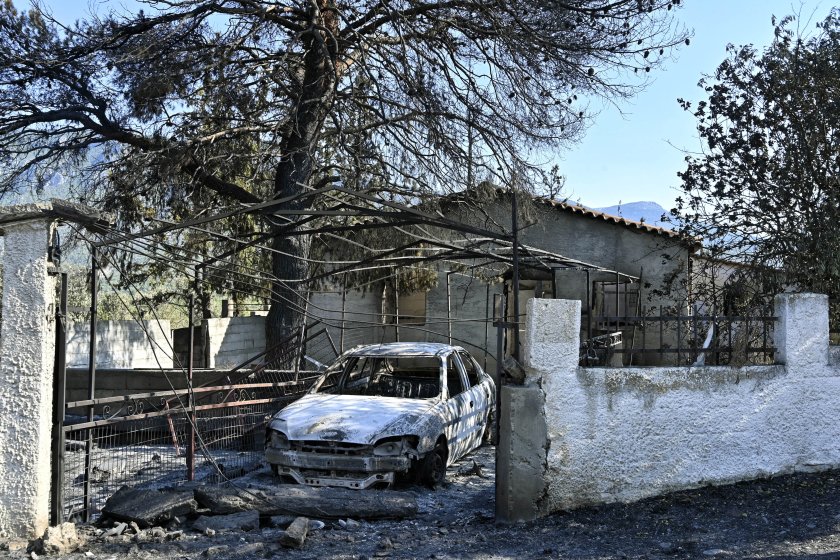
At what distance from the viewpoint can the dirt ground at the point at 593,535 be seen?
574 centimetres

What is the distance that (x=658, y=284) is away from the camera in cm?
1802

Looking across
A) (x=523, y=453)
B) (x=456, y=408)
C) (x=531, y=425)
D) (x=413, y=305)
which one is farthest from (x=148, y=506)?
(x=413, y=305)

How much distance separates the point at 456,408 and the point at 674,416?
2.63m

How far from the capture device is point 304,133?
12.8 m

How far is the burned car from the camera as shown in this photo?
7.53m

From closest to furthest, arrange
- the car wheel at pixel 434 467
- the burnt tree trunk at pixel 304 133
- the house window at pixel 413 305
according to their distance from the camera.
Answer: the car wheel at pixel 434 467 < the burnt tree trunk at pixel 304 133 < the house window at pixel 413 305

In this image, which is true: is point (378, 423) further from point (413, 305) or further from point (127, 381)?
point (413, 305)

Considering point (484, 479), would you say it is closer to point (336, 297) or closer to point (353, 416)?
point (353, 416)

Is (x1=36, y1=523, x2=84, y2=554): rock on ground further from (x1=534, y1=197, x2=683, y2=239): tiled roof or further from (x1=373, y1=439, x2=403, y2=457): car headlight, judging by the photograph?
(x1=534, y1=197, x2=683, y2=239): tiled roof

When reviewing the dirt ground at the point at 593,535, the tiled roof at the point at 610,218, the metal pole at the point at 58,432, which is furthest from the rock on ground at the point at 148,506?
the tiled roof at the point at 610,218

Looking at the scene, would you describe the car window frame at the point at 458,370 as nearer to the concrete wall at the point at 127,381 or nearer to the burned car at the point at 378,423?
the burned car at the point at 378,423

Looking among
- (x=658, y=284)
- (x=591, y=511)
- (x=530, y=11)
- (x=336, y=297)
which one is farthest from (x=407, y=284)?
(x=591, y=511)

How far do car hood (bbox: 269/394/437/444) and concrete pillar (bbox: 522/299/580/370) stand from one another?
70.0 inches

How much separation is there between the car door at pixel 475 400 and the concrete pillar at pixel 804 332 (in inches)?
138
